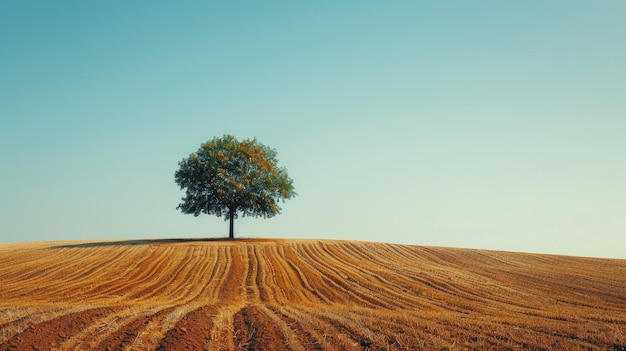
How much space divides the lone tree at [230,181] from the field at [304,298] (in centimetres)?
657

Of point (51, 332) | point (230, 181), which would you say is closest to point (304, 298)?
point (51, 332)

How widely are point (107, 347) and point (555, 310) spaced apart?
1971cm

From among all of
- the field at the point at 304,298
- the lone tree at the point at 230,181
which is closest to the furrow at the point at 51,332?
the field at the point at 304,298

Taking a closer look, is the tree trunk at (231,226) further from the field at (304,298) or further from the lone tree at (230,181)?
the field at (304,298)

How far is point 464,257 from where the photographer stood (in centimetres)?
4519

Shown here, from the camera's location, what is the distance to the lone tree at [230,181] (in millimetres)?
56875

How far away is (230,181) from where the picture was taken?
5588cm

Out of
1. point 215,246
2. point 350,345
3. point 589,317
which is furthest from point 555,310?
point 215,246

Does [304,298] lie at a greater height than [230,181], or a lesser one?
lesser

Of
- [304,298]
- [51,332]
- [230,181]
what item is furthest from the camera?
[230,181]

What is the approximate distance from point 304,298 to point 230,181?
102 feet

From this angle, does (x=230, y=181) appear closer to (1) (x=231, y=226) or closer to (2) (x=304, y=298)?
(1) (x=231, y=226)

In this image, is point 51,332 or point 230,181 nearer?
point 51,332

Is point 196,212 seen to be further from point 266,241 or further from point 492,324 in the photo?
point 492,324
